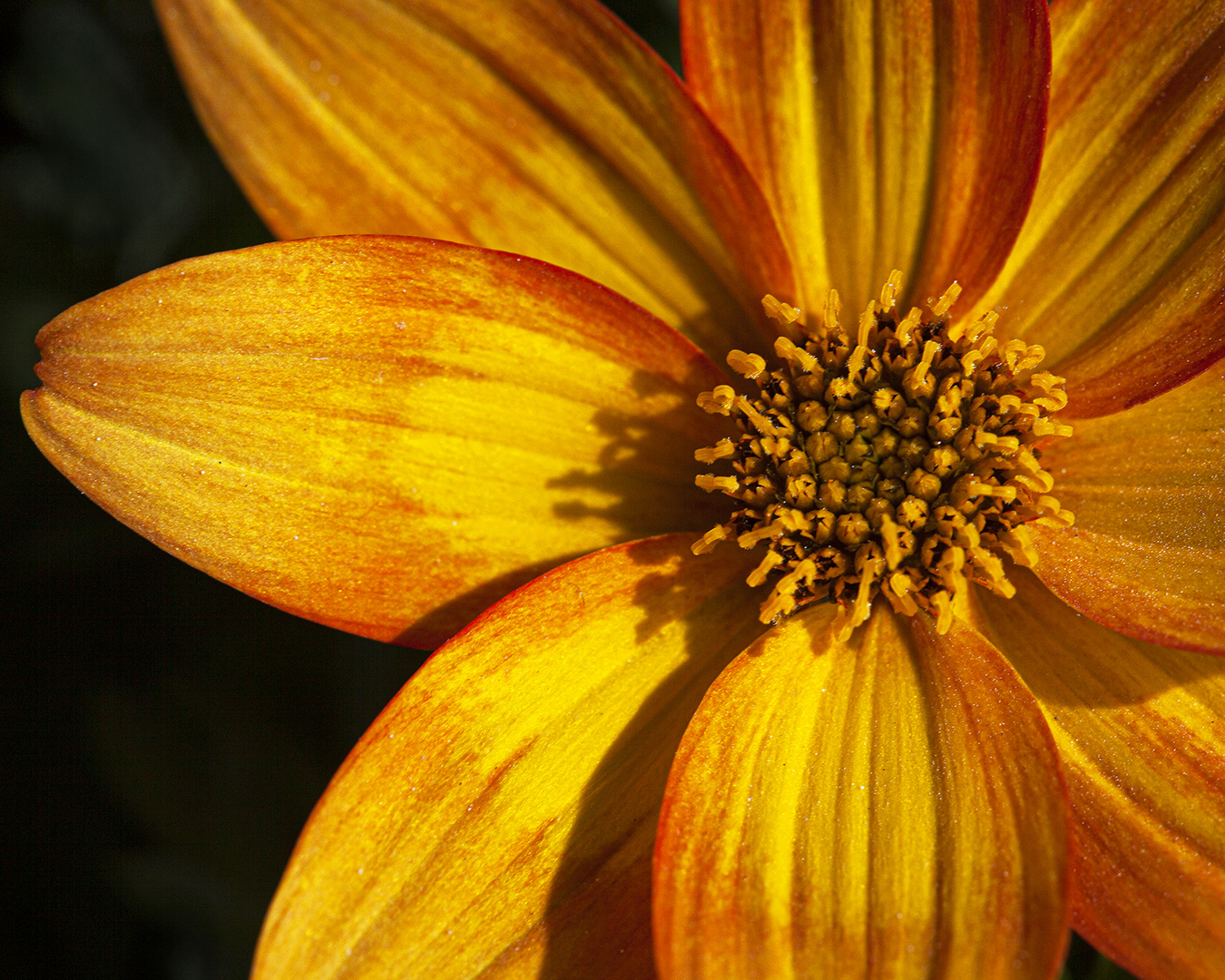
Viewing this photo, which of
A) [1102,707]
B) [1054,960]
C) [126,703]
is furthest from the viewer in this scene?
[126,703]

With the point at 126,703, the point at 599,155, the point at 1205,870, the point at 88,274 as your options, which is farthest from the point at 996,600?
the point at 88,274

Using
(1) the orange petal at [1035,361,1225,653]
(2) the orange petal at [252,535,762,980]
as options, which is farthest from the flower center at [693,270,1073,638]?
(2) the orange petal at [252,535,762,980]

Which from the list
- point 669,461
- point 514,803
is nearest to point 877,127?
point 669,461

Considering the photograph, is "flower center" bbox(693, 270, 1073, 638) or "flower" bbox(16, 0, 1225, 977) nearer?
"flower" bbox(16, 0, 1225, 977)

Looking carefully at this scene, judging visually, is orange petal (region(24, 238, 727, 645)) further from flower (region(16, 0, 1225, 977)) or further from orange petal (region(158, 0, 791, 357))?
orange petal (region(158, 0, 791, 357))

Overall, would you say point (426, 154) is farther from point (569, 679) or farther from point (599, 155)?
point (569, 679)

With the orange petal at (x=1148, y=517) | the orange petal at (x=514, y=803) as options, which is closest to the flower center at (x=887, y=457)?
the orange petal at (x=1148, y=517)
